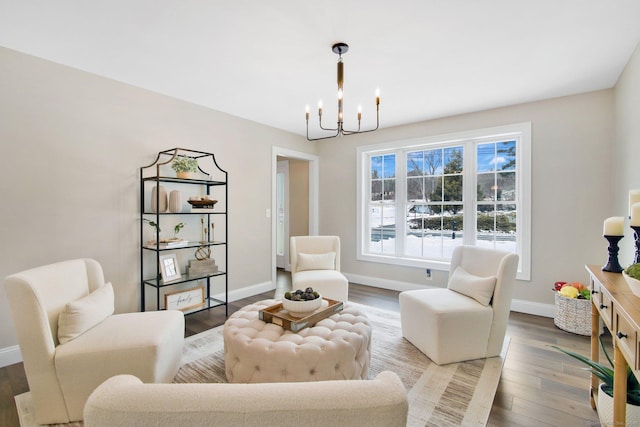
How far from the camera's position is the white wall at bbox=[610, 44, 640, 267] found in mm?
2375

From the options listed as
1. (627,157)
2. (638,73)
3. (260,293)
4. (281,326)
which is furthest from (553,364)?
(260,293)

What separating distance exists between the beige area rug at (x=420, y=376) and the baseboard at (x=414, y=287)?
113cm

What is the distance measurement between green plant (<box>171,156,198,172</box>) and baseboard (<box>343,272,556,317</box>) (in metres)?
3.02

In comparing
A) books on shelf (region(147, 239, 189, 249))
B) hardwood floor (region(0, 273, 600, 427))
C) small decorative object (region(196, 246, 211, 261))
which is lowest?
hardwood floor (region(0, 273, 600, 427))

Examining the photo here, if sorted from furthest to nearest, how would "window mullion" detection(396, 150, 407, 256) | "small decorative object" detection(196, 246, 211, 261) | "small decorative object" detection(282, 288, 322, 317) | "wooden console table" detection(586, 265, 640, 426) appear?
"window mullion" detection(396, 150, 407, 256), "small decorative object" detection(196, 246, 211, 261), "small decorative object" detection(282, 288, 322, 317), "wooden console table" detection(586, 265, 640, 426)

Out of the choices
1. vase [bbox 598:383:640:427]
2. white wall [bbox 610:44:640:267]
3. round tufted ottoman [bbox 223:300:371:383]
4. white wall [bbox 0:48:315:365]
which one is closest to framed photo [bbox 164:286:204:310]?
white wall [bbox 0:48:315:365]

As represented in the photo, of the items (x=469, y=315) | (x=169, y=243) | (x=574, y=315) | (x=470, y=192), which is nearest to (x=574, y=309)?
(x=574, y=315)

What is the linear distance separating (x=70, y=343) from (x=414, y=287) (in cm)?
390

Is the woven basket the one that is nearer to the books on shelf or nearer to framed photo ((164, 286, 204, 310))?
framed photo ((164, 286, 204, 310))

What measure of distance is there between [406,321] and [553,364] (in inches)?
45.3

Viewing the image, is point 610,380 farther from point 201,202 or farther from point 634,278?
point 201,202

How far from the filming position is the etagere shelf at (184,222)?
10.1ft

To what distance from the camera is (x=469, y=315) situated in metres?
2.40

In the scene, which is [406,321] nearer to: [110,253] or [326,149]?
[110,253]
